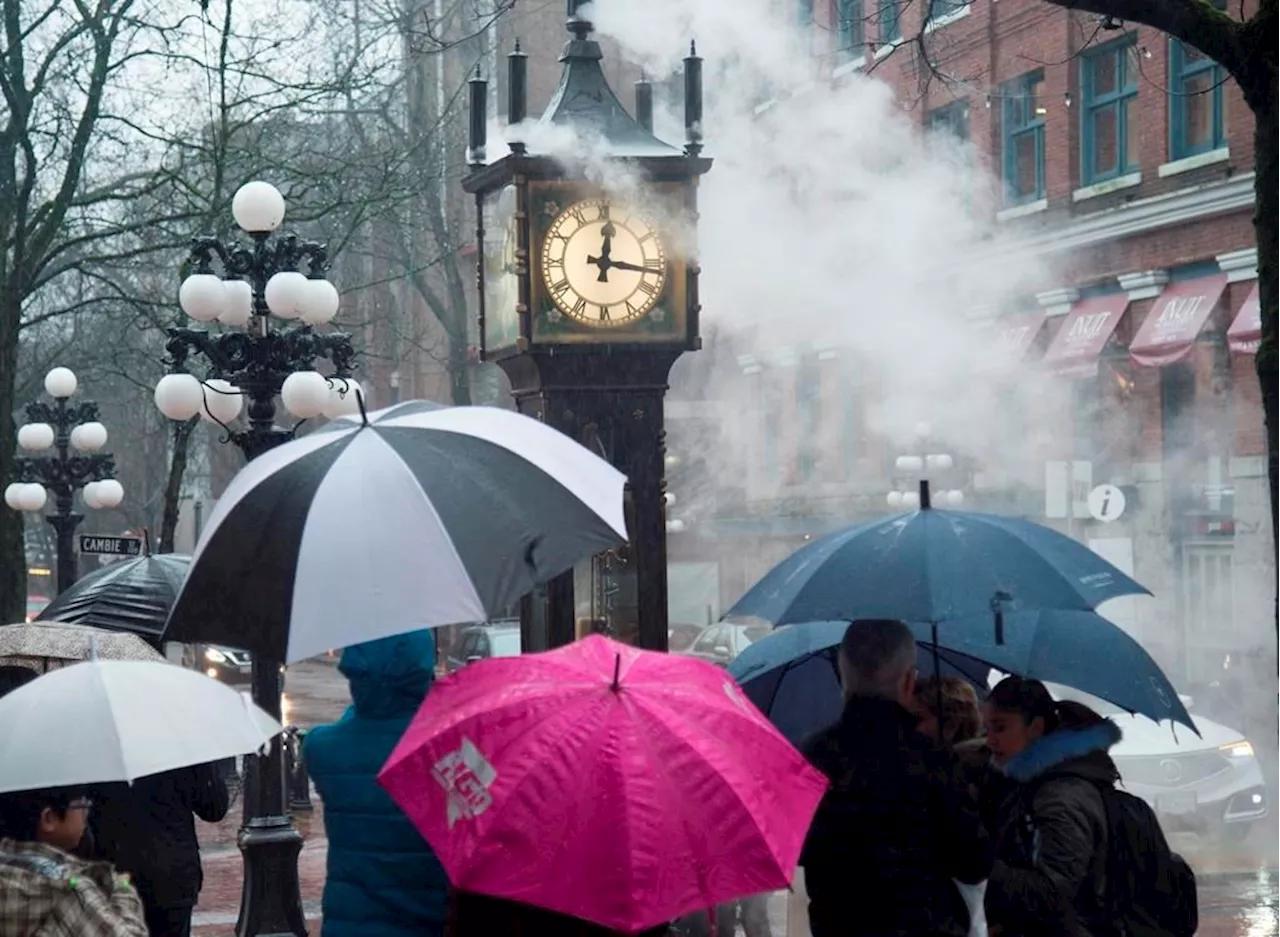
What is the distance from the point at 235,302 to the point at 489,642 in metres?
8.56

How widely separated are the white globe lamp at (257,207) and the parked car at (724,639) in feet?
36.1

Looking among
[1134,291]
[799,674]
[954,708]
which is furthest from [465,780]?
[1134,291]

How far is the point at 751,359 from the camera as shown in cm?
3462

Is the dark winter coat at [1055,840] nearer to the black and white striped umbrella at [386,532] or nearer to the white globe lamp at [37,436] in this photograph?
the black and white striped umbrella at [386,532]

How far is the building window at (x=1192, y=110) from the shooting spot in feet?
84.1

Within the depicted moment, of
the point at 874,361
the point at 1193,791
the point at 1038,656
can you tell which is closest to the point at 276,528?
the point at 1038,656

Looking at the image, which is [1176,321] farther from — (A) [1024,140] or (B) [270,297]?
(B) [270,297]

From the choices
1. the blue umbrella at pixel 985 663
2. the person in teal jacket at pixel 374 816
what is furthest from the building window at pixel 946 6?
the person in teal jacket at pixel 374 816

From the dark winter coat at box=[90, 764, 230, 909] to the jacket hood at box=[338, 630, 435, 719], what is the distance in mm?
1811

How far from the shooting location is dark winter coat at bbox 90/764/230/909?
18.8 ft

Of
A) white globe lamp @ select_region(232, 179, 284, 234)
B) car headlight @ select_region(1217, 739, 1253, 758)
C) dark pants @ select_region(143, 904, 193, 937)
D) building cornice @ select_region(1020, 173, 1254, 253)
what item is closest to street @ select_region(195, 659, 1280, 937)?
car headlight @ select_region(1217, 739, 1253, 758)

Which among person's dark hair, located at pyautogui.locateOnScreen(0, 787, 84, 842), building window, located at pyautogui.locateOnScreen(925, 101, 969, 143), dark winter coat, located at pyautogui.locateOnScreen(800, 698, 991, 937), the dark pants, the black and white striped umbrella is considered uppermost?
building window, located at pyautogui.locateOnScreen(925, 101, 969, 143)

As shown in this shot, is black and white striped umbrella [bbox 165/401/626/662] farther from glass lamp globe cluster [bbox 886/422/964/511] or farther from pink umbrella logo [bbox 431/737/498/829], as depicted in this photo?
glass lamp globe cluster [bbox 886/422/964/511]

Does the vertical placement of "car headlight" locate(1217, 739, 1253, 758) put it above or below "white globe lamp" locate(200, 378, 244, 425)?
below
